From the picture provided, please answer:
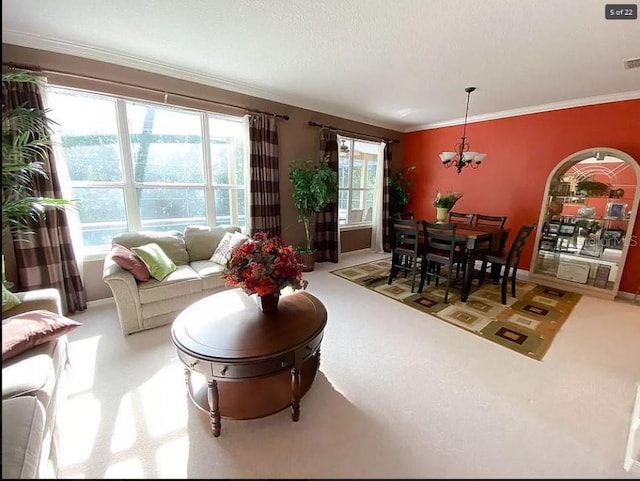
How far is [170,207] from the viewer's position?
10.9 feet

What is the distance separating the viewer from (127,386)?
1777mm

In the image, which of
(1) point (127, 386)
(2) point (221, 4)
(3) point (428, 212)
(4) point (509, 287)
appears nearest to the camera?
(1) point (127, 386)

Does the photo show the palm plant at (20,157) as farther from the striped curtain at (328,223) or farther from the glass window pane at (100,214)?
the striped curtain at (328,223)

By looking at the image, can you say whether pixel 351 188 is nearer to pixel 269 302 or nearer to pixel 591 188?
pixel 591 188

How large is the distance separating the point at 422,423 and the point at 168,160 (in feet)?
11.5

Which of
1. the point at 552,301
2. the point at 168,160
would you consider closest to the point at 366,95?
the point at 168,160

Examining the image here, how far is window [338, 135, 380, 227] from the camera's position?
489 cm

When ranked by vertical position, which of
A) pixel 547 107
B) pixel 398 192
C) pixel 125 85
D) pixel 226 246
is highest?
pixel 547 107

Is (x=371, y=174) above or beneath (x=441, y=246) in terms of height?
above

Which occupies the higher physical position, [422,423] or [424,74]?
[424,74]

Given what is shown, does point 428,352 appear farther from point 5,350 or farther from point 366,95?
point 366,95

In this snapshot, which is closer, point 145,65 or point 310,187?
point 145,65

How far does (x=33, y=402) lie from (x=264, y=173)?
3176 mm

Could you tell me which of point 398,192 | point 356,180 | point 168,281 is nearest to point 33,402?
point 168,281
